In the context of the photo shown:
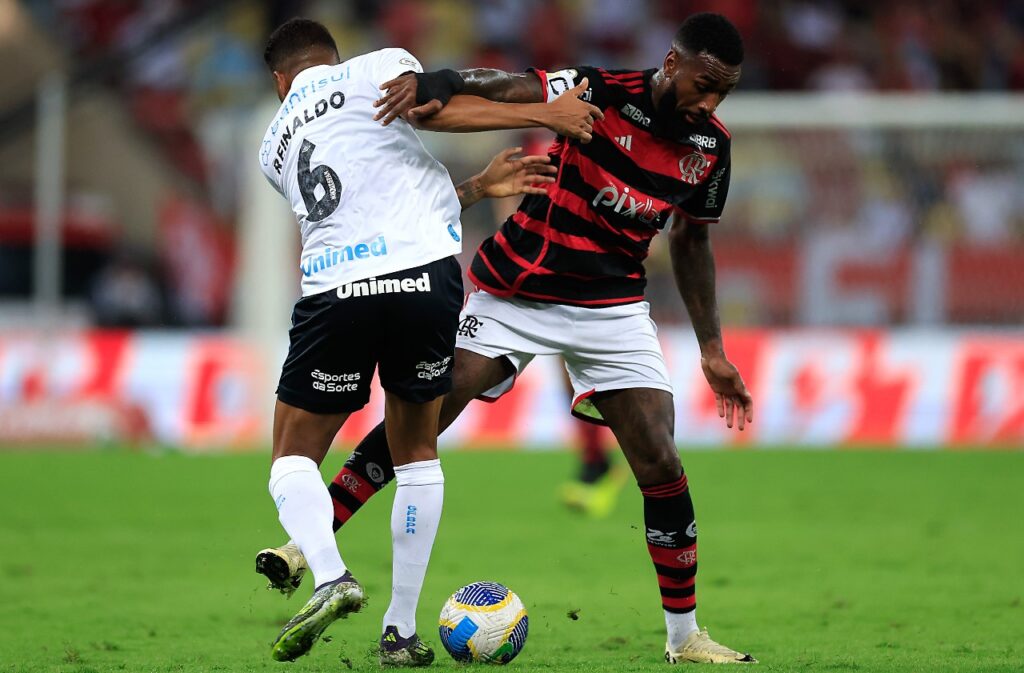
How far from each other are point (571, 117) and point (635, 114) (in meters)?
0.55

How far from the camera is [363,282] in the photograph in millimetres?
4785

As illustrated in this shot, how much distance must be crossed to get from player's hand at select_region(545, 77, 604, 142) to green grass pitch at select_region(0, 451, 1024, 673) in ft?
5.99

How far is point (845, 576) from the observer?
731 centimetres

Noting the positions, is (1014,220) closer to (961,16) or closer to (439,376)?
(961,16)

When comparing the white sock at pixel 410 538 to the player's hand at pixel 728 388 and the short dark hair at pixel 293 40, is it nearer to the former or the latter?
the player's hand at pixel 728 388

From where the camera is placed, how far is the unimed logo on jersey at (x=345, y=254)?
4.82 m

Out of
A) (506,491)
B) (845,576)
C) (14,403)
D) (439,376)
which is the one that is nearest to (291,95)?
(439,376)

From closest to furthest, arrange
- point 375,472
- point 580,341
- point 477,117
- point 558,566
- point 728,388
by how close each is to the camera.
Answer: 1. point 477,117
2. point 375,472
3. point 580,341
4. point 728,388
5. point 558,566

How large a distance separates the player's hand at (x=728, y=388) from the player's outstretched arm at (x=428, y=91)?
4.39ft

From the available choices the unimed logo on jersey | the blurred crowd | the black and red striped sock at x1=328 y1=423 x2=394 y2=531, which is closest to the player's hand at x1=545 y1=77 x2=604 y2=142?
the unimed logo on jersey

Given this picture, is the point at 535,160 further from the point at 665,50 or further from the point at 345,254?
the point at 665,50

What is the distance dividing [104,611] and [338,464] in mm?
5715

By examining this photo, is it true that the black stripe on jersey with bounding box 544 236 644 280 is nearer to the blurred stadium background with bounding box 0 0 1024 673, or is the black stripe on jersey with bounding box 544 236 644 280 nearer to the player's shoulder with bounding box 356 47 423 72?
the player's shoulder with bounding box 356 47 423 72

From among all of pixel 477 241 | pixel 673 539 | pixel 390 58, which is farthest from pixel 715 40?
pixel 477 241
